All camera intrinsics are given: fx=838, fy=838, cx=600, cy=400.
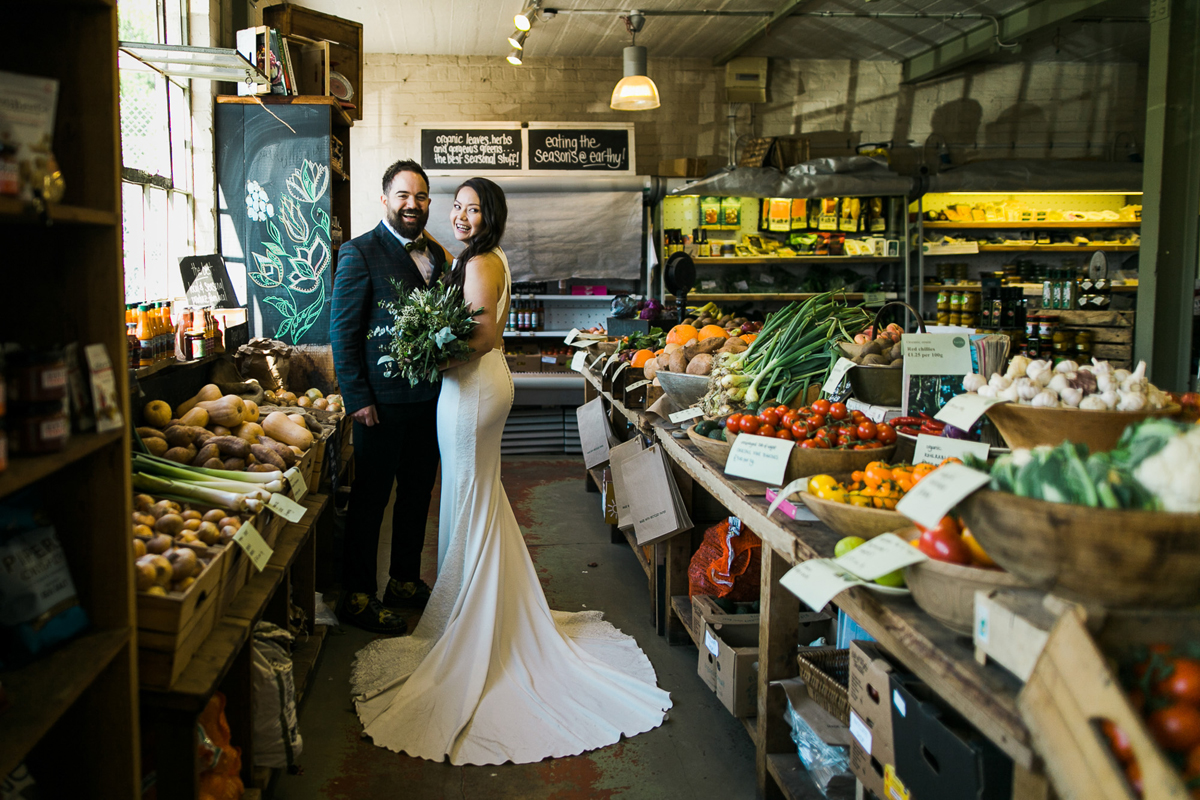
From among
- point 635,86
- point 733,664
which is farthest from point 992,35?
point 733,664

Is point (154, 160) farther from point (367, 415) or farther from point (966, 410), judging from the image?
point (966, 410)

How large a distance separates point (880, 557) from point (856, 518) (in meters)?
0.22

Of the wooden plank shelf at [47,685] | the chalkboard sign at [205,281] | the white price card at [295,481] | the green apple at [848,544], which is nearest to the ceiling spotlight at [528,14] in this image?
the chalkboard sign at [205,281]

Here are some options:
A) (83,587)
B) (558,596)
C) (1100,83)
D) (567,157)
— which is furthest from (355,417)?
(1100,83)

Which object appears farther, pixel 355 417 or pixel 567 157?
pixel 567 157

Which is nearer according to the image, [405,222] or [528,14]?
[405,222]

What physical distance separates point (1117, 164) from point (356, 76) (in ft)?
22.9

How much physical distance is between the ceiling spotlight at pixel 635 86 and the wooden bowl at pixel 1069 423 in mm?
4861

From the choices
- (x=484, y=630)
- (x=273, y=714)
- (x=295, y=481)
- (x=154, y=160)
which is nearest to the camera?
(x=273, y=714)

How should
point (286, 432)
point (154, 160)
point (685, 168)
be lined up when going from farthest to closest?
point (685, 168), point (154, 160), point (286, 432)

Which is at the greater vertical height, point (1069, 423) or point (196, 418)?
point (1069, 423)

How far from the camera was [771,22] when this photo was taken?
23.1 feet

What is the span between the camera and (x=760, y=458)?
231 centimetres

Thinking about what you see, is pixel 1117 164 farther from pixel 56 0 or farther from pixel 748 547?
pixel 56 0
